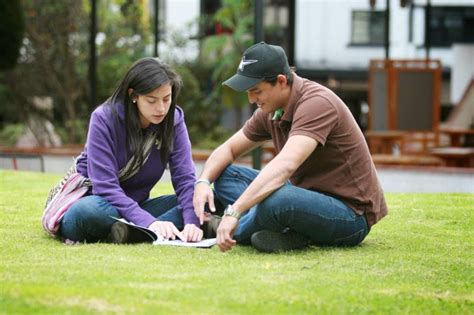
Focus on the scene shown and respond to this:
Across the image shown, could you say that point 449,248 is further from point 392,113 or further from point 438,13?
point 438,13

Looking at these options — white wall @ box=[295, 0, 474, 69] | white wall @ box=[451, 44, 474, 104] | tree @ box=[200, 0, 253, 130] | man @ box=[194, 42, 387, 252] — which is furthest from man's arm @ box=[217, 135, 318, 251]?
white wall @ box=[295, 0, 474, 69]

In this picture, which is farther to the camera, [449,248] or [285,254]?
[449,248]

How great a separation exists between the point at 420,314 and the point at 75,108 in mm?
22252

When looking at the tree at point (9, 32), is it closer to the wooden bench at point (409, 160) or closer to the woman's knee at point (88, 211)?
the wooden bench at point (409, 160)

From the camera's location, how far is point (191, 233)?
640 cm

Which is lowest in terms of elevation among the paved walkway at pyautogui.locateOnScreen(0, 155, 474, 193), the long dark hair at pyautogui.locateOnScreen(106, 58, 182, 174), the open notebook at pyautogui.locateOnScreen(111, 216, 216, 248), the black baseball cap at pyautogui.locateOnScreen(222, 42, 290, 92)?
the paved walkway at pyautogui.locateOnScreen(0, 155, 474, 193)

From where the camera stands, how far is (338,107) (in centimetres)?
602

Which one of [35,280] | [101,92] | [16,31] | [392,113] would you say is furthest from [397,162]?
[35,280]

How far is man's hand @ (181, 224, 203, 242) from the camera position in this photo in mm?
6395

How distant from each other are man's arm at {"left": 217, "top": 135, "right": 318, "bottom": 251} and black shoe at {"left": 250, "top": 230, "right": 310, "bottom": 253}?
330 millimetres

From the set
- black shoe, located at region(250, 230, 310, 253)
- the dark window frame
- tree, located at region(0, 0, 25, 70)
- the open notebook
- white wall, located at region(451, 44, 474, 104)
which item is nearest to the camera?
black shoe, located at region(250, 230, 310, 253)

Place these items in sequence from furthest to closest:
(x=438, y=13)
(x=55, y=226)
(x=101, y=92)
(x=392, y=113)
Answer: (x=438, y=13) < (x=101, y=92) < (x=392, y=113) < (x=55, y=226)

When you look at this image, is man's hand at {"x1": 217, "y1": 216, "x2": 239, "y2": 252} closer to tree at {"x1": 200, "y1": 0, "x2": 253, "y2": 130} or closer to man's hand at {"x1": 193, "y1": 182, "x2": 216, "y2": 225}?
man's hand at {"x1": 193, "y1": 182, "x2": 216, "y2": 225}

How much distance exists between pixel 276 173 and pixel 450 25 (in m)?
34.7
